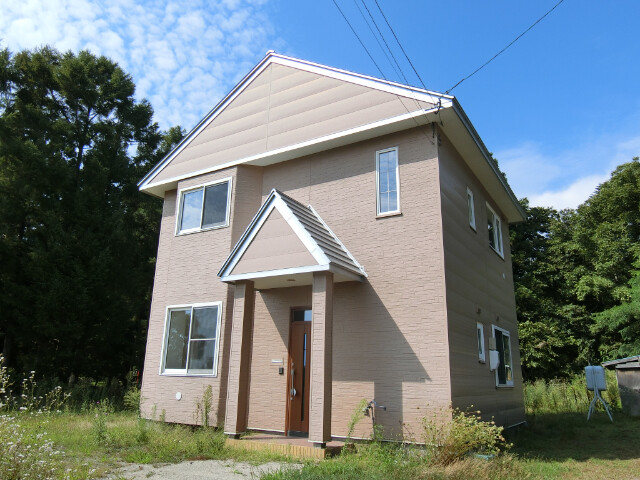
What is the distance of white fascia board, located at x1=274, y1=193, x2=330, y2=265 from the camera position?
29.8 feet

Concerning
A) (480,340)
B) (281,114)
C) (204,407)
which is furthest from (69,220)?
(480,340)

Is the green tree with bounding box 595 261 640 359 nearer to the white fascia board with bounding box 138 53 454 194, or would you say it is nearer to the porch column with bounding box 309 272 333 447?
the white fascia board with bounding box 138 53 454 194

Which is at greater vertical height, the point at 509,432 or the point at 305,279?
the point at 305,279

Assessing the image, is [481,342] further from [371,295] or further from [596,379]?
[596,379]

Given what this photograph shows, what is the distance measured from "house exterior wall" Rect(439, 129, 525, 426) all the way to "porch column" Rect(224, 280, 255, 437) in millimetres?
4121

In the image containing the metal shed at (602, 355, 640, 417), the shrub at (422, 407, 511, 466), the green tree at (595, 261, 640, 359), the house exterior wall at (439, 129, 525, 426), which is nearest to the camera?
the shrub at (422, 407, 511, 466)

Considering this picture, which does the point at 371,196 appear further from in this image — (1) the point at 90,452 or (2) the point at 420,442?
(1) the point at 90,452

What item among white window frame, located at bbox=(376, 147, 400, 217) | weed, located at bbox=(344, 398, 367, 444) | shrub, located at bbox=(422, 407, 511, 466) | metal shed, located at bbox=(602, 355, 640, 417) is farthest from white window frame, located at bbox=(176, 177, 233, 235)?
metal shed, located at bbox=(602, 355, 640, 417)

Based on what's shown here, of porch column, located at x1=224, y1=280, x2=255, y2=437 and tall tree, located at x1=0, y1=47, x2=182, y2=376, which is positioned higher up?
tall tree, located at x1=0, y1=47, x2=182, y2=376

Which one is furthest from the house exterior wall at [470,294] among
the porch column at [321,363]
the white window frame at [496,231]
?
the porch column at [321,363]

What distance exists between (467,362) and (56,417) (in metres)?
10.8

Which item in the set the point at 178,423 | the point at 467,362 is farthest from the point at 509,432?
the point at 178,423

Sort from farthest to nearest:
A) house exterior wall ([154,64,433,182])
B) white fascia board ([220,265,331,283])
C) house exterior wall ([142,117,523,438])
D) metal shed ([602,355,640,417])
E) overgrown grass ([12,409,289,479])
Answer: metal shed ([602,355,640,417]), house exterior wall ([154,64,433,182]), house exterior wall ([142,117,523,438]), white fascia board ([220,265,331,283]), overgrown grass ([12,409,289,479])

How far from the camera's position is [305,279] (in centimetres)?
1012
